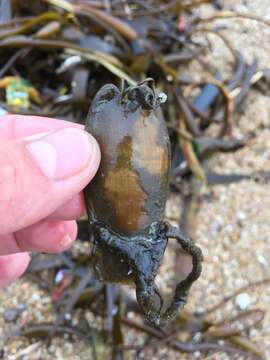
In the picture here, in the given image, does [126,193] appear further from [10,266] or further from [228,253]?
[228,253]

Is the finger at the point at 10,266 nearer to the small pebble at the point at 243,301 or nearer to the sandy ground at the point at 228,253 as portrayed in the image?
the sandy ground at the point at 228,253

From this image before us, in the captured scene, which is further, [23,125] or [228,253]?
[228,253]

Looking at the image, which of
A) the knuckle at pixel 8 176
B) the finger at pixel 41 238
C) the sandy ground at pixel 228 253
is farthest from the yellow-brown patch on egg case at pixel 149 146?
the sandy ground at pixel 228 253

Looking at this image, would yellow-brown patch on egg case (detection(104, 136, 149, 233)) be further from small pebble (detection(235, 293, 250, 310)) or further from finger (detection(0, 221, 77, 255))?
small pebble (detection(235, 293, 250, 310))

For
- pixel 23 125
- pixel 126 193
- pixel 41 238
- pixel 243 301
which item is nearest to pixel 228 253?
pixel 243 301

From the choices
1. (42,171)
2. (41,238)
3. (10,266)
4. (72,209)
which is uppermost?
(42,171)

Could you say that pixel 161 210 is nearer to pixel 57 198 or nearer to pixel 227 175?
pixel 57 198
